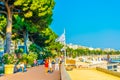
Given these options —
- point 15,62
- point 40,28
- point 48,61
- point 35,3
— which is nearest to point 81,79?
point 48,61

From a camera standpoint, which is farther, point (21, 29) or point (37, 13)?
point (21, 29)

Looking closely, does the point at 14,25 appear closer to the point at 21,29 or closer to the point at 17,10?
the point at 21,29

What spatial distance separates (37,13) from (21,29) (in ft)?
45.0

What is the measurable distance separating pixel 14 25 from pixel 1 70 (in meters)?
19.1

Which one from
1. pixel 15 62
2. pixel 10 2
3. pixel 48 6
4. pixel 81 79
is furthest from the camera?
pixel 48 6

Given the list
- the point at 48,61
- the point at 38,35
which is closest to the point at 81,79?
the point at 48,61

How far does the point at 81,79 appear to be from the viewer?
104 feet

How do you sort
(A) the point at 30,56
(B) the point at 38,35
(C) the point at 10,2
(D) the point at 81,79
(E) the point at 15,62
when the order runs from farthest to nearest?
(B) the point at 38,35 < (A) the point at 30,56 < (C) the point at 10,2 < (E) the point at 15,62 < (D) the point at 81,79

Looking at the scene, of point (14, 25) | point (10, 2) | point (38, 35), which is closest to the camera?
point (10, 2)

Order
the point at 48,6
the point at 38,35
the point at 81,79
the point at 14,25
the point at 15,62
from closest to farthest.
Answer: the point at 81,79 → the point at 15,62 → the point at 48,6 → the point at 14,25 → the point at 38,35

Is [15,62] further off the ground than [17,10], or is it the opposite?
[17,10]

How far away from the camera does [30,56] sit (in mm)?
43781

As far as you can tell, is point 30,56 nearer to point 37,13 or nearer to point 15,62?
Result: point 37,13

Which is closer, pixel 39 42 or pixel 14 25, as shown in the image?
pixel 14 25
